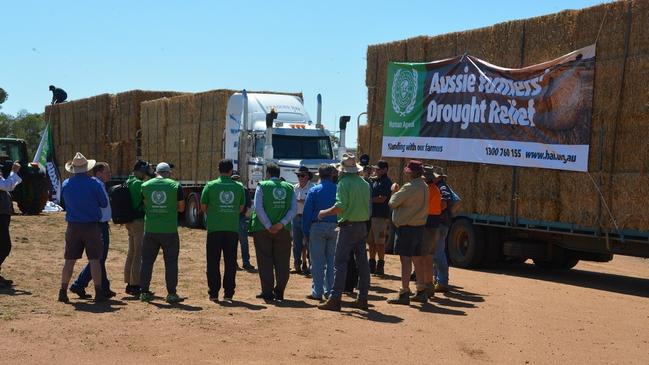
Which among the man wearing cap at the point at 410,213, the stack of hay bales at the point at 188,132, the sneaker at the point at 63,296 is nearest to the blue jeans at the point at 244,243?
the man wearing cap at the point at 410,213

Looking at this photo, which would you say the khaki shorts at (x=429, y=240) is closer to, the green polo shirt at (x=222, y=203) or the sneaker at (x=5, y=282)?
the green polo shirt at (x=222, y=203)

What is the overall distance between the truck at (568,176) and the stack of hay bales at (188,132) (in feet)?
26.1

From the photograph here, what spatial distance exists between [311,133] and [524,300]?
37.4 ft

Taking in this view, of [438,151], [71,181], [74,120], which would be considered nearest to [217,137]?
[438,151]

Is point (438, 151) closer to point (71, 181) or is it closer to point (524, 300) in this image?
point (524, 300)

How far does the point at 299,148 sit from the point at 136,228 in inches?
461

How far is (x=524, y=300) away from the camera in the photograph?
13281 millimetres

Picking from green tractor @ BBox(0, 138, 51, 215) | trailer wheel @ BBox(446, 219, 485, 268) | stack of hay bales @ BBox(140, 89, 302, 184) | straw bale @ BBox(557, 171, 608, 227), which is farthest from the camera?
green tractor @ BBox(0, 138, 51, 215)

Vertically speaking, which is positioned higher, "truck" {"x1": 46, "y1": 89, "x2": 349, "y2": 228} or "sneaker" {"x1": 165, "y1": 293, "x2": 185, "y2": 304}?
"truck" {"x1": 46, "y1": 89, "x2": 349, "y2": 228}

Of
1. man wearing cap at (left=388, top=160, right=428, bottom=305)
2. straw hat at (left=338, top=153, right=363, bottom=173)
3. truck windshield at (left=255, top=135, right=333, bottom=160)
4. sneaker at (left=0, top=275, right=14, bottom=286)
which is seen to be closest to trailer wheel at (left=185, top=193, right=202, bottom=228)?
truck windshield at (left=255, top=135, right=333, bottom=160)

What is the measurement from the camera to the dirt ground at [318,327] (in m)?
8.96

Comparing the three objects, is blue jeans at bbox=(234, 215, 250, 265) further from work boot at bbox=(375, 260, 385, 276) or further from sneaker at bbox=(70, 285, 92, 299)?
sneaker at bbox=(70, 285, 92, 299)

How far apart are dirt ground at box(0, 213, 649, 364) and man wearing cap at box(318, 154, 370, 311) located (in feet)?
0.80

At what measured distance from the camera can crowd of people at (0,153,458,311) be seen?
11.6m
